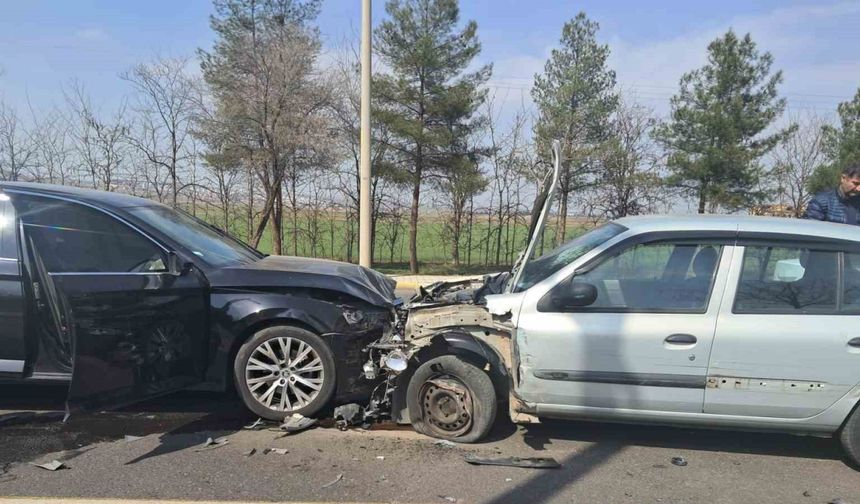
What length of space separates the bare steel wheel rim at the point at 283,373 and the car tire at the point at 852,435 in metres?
3.52

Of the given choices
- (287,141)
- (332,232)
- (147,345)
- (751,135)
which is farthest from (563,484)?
(751,135)

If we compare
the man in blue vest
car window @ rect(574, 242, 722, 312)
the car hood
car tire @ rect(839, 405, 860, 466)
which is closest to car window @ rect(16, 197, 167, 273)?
the car hood

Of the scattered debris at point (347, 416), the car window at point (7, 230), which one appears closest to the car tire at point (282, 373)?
the scattered debris at point (347, 416)

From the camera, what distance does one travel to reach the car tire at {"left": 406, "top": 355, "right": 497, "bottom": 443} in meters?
4.14

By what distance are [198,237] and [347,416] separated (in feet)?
6.77

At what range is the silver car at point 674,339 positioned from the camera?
3762 millimetres

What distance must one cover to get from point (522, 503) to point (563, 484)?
39cm

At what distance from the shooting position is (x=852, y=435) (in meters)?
3.81

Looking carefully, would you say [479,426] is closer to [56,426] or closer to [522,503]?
[522,503]

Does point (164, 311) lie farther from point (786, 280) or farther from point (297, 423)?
point (786, 280)

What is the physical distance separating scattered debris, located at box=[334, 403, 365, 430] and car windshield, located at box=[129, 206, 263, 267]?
4.93ft

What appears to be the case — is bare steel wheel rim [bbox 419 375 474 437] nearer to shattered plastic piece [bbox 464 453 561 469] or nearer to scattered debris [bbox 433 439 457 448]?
scattered debris [bbox 433 439 457 448]

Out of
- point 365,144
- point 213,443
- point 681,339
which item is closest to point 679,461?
point 681,339

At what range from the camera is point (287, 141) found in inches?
581
